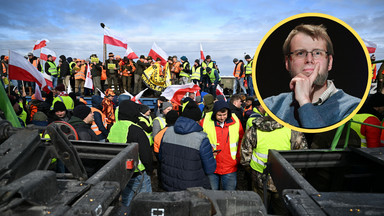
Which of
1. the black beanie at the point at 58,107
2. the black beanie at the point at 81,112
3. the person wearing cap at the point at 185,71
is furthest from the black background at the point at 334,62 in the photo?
the person wearing cap at the point at 185,71

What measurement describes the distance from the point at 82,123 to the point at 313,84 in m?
3.41

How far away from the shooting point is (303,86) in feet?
6.40

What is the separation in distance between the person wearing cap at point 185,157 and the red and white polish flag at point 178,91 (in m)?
4.54

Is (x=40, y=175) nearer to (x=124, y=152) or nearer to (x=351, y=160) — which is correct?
(x=124, y=152)

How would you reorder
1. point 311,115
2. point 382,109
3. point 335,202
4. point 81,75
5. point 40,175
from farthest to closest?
point 81,75
point 382,109
point 311,115
point 335,202
point 40,175

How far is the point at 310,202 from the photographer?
1435mm

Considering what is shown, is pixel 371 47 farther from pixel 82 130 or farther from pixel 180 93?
pixel 82 130

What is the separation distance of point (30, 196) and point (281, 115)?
1.77 metres

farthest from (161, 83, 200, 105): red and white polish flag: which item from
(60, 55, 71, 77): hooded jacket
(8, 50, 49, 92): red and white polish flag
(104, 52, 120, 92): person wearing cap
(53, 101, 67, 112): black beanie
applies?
(60, 55, 71, 77): hooded jacket

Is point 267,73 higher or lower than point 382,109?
higher

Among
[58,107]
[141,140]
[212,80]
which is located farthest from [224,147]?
[212,80]

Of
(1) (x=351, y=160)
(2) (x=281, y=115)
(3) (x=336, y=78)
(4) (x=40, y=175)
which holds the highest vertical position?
(3) (x=336, y=78)

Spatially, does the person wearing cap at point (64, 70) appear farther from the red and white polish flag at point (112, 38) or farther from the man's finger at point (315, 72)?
the man's finger at point (315, 72)

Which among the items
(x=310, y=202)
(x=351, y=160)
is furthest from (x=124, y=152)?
(x=351, y=160)
